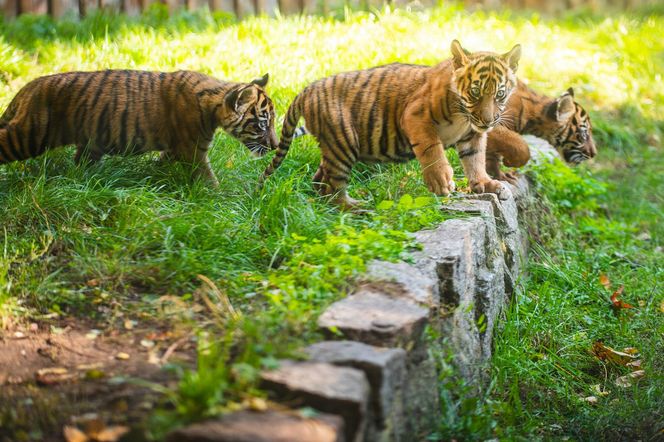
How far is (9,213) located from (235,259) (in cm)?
147

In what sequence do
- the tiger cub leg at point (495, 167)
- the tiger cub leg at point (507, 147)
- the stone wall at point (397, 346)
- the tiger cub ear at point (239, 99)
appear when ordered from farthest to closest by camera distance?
1. the tiger cub leg at point (495, 167)
2. the tiger cub leg at point (507, 147)
3. the tiger cub ear at point (239, 99)
4. the stone wall at point (397, 346)

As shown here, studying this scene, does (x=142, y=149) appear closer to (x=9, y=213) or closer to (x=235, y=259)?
(x=9, y=213)

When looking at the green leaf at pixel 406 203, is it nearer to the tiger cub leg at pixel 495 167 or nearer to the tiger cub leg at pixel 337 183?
the tiger cub leg at pixel 337 183

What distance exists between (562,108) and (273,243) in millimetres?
3393

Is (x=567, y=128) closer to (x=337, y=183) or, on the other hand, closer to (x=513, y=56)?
(x=513, y=56)

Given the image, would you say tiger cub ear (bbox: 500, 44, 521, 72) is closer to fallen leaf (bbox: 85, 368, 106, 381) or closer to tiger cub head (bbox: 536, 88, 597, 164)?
tiger cub head (bbox: 536, 88, 597, 164)

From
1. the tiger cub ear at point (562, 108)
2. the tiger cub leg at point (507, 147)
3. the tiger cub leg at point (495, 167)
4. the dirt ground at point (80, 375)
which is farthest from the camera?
the tiger cub ear at point (562, 108)

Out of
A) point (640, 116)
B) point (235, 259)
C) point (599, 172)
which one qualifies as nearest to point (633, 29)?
point (640, 116)

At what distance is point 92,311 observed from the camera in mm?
4379

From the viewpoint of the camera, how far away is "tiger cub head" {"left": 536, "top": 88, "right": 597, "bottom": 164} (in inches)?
280

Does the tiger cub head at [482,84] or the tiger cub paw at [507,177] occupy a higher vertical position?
the tiger cub head at [482,84]

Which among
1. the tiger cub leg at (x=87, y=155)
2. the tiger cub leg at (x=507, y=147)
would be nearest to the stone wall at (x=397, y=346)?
the tiger cub leg at (x=507, y=147)

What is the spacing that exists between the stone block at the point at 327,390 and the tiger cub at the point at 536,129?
12.2 feet

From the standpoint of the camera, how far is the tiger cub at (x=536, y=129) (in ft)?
21.6
